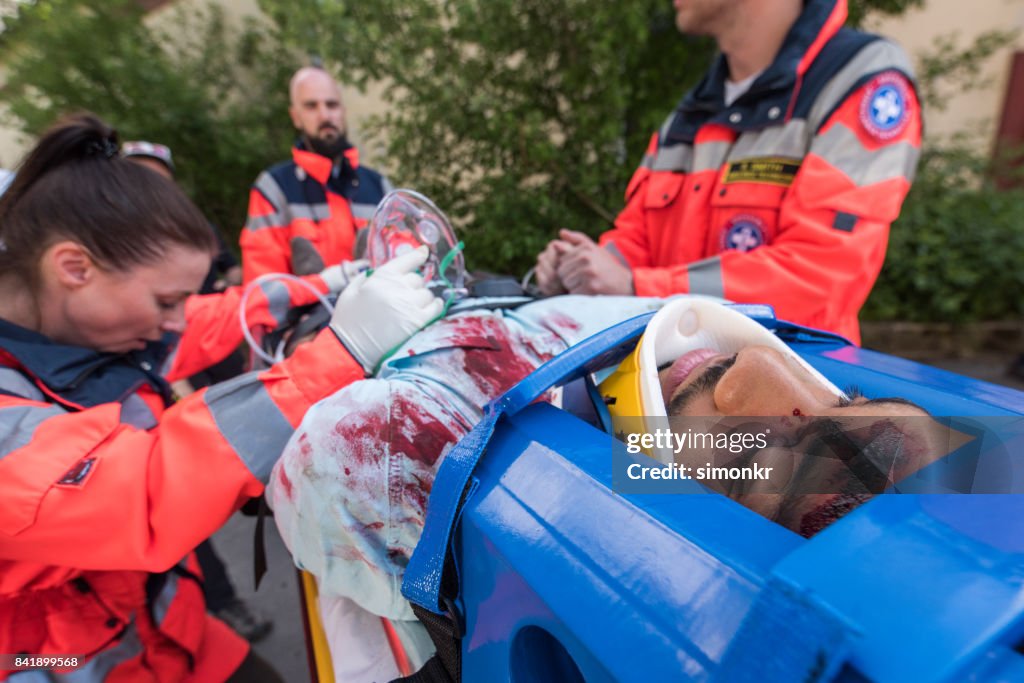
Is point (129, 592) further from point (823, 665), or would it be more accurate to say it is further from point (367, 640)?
point (823, 665)

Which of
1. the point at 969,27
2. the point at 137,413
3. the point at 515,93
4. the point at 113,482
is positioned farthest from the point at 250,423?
the point at 969,27

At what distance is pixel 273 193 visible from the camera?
2.74 m

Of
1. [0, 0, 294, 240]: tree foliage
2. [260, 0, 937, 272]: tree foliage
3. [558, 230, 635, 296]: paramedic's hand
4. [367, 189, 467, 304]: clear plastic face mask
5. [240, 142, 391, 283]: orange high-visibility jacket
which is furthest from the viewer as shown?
[0, 0, 294, 240]: tree foliage

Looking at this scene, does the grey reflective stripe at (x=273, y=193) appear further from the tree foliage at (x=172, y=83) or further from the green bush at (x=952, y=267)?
the green bush at (x=952, y=267)

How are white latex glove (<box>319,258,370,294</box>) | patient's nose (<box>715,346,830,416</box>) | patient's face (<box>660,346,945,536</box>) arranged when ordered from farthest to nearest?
white latex glove (<box>319,258,370,294</box>) → patient's nose (<box>715,346,830,416</box>) → patient's face (<box>660,346,945,536</box>)

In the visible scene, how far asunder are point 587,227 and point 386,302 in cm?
278

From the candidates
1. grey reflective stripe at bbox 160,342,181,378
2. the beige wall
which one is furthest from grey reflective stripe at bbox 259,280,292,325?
the beige wall

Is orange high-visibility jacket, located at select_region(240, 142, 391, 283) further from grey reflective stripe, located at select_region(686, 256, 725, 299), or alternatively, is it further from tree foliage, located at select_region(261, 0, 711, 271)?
grey reflective stripe, located at select_region(686, 256, 725, 299)

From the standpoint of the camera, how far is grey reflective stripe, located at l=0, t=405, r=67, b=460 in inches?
31.3

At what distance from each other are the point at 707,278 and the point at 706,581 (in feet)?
3.54

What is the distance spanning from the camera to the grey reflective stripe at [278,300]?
5.13ft

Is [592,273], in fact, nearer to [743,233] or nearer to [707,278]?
[707,278]

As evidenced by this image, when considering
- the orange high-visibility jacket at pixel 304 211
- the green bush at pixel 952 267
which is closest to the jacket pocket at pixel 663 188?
the orange high-visibility jacket at pixel 304 211

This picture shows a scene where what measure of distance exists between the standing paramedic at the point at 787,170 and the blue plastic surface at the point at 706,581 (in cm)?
83
